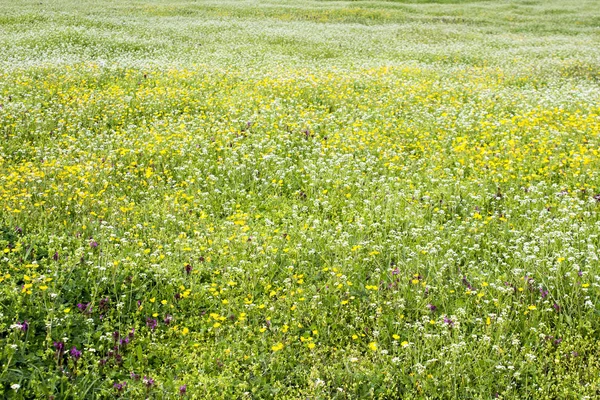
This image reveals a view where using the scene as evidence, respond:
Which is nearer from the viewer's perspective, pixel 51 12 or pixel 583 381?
pixel 583 381

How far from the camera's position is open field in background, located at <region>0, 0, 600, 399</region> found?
16.9 ft

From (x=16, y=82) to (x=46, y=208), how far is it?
8.95 m

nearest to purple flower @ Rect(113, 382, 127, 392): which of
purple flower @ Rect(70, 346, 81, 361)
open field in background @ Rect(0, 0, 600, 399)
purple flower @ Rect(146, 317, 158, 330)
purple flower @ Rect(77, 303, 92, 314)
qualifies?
open field in background @ Rect(0, 0, 600, 399)

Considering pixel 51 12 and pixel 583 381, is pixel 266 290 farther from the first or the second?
pixel 51 12

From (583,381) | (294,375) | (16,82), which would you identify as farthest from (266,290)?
(16,82)

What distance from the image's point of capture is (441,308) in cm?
612

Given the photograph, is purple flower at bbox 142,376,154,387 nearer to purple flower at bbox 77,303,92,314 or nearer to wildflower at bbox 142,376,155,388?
wildflower at bbox 142,376,155,388

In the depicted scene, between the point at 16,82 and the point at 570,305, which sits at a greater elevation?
the point at 16,82

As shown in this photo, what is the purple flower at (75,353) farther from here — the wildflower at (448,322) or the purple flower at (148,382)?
the wildflower at (448,322)

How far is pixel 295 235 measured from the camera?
765 cm

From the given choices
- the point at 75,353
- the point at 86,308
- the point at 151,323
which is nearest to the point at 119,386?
the point at 75,353

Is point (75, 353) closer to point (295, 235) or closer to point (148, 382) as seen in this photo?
point (148, 382)

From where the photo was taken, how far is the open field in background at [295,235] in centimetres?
516

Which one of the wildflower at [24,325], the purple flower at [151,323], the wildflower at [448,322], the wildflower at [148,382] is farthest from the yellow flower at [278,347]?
the wildflower at [24,325]
